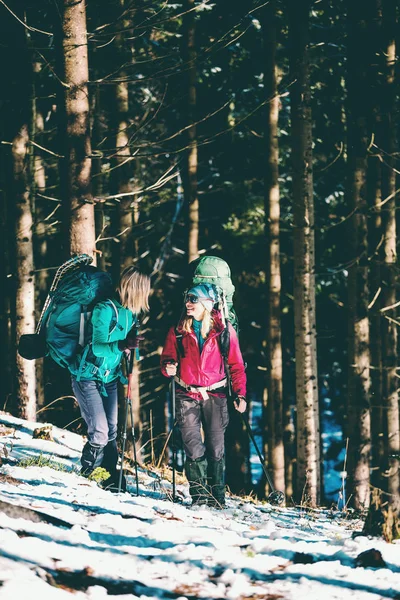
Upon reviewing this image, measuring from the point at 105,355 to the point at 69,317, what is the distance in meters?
0.48

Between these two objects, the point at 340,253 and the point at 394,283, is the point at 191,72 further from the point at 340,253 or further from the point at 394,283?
the point at 340,253

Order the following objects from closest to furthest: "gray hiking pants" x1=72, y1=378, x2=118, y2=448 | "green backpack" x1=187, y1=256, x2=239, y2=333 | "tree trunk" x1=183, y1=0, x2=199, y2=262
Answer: "gray hiking pants" x1=72, y1=378, x2=118, y2=448 < "green backpack" x1=187, y1=256, x2=239, y2=333 < "tree trunk" x1=183, y1=0, x2=199, y2=262

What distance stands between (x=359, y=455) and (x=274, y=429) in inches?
70.9

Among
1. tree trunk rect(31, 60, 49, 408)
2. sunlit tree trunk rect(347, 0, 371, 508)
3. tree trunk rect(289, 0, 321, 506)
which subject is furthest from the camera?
tree trunk rect(31, 60, 49, 408)

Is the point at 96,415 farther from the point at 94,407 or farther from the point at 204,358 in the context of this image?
the point at 204,358

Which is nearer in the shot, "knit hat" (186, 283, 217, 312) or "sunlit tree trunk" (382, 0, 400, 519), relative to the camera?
"knit hat" (186, 283, 217, 312)

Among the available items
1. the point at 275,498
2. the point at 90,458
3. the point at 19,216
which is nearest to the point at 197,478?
the point at 90,458

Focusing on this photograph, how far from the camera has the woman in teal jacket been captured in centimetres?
665

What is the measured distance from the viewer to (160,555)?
460 centimetres

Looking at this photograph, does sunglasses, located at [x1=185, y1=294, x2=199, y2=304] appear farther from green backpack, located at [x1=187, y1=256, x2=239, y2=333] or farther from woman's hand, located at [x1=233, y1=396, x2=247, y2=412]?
woman's hand, located at [x1=233, y1=396, x2=247, y2=412]

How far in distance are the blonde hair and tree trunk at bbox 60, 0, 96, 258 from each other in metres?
1.58

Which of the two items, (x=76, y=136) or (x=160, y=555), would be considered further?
(x=76, y=136)

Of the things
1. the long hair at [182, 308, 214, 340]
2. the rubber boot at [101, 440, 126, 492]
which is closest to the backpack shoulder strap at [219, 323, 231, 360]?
the long hair at [182, 308, 214, 340]

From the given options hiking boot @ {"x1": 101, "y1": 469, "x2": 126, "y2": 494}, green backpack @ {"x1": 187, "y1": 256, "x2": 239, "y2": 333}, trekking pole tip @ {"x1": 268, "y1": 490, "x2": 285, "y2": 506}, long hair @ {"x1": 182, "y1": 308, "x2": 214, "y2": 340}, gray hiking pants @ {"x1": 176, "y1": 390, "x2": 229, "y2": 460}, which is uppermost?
green backpack @ {"x1": 187, "y1": 256, "x2": 239, "y2": 333}
